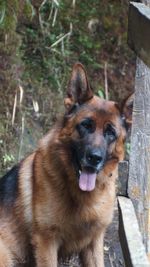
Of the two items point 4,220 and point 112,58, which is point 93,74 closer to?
point 112,58

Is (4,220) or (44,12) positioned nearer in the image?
(4,220)

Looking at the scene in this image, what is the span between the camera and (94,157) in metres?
3.88

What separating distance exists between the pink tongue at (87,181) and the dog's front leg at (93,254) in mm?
466

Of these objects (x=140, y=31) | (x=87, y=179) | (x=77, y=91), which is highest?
(x=140, y=31)

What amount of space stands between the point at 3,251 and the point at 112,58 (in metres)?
4.38

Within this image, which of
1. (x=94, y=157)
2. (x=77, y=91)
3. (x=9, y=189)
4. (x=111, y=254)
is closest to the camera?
(x=94, y=157)

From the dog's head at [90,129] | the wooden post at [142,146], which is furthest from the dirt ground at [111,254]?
the dog's head at [90,129]

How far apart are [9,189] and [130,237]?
1.02 meters

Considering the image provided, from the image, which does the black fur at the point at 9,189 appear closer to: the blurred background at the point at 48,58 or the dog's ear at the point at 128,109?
the dog's ear at the point at 128,109

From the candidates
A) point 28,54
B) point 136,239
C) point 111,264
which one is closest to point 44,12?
point 28,54

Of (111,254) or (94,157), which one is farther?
(111,254)

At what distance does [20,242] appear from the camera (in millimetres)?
4438

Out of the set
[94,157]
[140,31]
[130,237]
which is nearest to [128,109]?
[94,157]

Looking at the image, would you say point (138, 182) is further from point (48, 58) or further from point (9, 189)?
point (48, 58)
